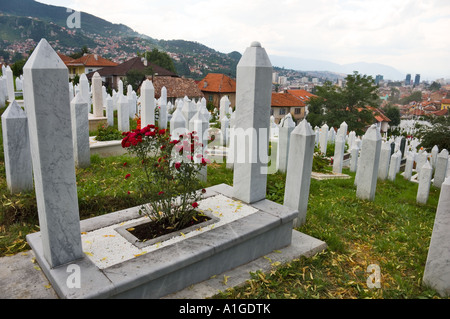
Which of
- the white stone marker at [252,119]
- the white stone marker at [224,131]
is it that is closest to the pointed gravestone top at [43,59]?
Answer: the white stone marker at [252,119]

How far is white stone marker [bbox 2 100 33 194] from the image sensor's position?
4367 mm

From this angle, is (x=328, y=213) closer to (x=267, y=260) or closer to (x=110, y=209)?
(x=267, y=260)

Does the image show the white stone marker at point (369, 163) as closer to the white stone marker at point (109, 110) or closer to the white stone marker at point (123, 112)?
the white stone marker at point (123, 112)

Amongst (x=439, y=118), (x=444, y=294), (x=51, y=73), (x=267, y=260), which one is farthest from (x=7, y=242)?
(x=439, y=118)

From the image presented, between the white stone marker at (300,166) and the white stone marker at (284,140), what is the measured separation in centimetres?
200

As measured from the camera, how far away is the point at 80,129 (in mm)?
5828

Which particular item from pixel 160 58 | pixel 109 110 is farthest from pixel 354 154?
pixel 160 58

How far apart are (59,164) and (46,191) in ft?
0.79

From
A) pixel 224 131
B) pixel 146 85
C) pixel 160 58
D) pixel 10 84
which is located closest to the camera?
pixel 146 85

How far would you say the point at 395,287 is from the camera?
319cm

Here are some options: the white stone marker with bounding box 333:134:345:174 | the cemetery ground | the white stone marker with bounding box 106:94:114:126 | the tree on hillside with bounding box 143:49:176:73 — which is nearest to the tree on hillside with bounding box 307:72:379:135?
the tree on hillside with bounding box 143:49:176:73

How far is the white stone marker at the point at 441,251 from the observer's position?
9.84 feet

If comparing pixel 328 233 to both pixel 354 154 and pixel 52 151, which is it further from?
pixel 354 154

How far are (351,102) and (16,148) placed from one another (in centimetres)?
3538
